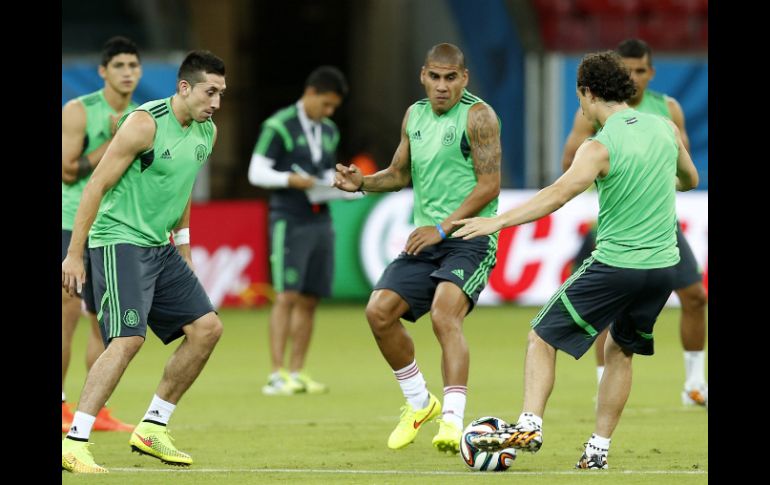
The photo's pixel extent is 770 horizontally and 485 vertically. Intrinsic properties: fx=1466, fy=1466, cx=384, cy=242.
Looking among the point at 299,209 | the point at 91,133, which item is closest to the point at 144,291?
the point at 91,133

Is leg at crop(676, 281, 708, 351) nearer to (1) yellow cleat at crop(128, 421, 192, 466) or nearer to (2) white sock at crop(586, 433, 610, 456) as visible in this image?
(2) white sock at crop(586, 433, 610, 456)

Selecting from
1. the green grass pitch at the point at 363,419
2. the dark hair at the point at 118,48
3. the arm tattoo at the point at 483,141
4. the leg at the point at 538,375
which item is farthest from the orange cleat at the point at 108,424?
the leg at the point at 538,375

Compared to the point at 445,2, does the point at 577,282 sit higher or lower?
lower

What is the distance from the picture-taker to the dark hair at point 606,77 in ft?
24.3

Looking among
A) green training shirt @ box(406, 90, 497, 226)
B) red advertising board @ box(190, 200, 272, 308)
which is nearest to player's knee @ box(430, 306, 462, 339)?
green training shirt @ box(406, 90, 497, 226)

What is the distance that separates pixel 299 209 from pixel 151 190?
4.27 meters

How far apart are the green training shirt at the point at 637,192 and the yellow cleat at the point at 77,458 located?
280cm

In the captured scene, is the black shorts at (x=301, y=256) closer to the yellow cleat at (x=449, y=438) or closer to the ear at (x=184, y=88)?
the yellow cleat at (x=449, y=438)

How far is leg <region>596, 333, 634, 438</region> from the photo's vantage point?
7.70 meters
